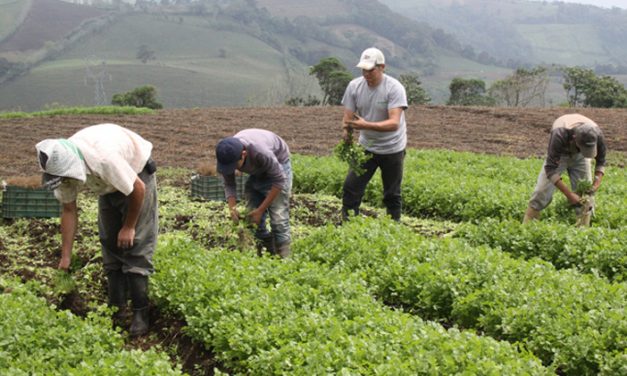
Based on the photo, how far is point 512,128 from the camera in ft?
85.4

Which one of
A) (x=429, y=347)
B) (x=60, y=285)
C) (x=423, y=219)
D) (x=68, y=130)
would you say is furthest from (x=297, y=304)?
(x=68, y=130)

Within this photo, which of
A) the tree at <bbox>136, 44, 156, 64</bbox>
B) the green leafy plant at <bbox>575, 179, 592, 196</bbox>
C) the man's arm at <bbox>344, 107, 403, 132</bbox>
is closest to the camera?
the man's arm at <bbox>344, 107, 403, 132</bbox>

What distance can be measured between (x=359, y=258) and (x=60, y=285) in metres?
2.93

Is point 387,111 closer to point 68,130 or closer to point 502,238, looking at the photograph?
point 502,238

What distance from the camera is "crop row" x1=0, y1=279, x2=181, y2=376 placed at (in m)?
4.18

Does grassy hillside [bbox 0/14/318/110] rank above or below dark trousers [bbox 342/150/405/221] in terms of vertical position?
below

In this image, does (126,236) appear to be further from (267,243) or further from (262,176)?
(267,243)

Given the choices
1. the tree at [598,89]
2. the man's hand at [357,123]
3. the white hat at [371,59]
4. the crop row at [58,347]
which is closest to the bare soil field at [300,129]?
the man's hand at [357,123]

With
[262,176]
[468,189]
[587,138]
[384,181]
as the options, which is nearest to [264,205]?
[262,176]

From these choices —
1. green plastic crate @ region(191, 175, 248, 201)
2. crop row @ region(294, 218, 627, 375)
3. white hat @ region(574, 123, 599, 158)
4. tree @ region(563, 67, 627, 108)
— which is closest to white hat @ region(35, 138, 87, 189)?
crop row @ region(294, 218, 627, 375)

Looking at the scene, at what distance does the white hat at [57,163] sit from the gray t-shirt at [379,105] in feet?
13.1

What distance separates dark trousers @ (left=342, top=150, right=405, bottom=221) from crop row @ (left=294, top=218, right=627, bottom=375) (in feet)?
2.44

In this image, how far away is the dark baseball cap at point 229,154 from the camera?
5.92m

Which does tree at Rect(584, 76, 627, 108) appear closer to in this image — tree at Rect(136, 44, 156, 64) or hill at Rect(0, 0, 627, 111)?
hill at Rect(0, 0, 627, 111)
